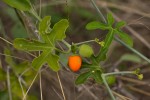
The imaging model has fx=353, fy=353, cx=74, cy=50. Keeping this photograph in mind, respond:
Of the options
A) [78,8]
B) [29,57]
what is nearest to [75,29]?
[78,8]

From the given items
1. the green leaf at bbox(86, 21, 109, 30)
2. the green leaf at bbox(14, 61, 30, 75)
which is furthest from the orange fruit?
the green leaf at bbox(14, 61, 30, 75)

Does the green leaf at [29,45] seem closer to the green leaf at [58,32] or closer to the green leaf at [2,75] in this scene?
the green leaf at [58,32]

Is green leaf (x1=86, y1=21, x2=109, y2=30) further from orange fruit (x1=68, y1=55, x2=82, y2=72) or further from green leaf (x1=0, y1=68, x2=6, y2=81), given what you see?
green leaf (x1=0, y1=68, x2=6, y2=81)

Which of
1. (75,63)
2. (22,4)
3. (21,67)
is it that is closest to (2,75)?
(21,67)

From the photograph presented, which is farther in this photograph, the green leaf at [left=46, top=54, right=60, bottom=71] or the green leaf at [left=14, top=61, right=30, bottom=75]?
the green leaf at [left=14, top=61, right=30, bottom=75]

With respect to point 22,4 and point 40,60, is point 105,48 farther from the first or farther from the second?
point 22,4

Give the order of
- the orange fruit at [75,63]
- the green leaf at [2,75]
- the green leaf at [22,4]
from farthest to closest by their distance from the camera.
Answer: the green leaf at [2,75]
the green leaf at [22,4]
the orange fruit at [75,63]

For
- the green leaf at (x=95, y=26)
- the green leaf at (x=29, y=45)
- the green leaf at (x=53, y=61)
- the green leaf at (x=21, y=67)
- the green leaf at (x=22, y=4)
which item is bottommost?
the green leaf at (x=21, y=67)

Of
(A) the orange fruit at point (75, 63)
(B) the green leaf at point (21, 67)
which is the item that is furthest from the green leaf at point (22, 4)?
(B) the green leaf at point (21, 67)

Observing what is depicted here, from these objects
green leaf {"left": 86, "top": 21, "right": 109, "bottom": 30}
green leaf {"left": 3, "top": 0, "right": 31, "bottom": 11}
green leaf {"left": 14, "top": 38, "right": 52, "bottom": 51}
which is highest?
green leaf {"left": 3, "top": 0, "right": 31, "bottom": 11}
